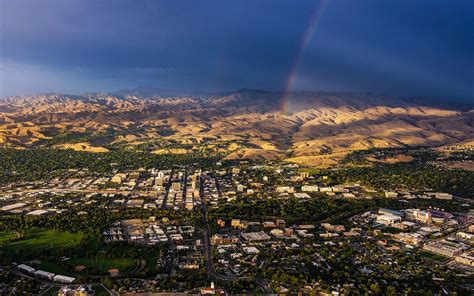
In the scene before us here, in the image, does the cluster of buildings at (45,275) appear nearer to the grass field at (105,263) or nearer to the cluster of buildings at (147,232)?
the grass field at (105,263)

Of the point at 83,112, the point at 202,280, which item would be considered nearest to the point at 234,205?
the point at 202,280

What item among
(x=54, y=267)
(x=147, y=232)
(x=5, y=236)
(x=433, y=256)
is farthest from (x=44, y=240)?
(x=433, y=256)

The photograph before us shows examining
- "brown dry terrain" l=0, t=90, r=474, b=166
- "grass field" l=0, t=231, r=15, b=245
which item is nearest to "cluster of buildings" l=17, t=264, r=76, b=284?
"grass field" l=0, t=231, r=15, b=245

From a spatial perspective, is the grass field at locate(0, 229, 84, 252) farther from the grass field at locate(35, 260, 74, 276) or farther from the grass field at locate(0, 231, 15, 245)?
the grass field at locate(35, 260, 74, 276)

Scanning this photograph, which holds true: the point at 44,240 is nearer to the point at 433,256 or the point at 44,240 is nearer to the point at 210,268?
the point at 210,268

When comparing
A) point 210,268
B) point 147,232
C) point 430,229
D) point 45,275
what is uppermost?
point 430,229

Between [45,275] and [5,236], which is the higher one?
[45,275]

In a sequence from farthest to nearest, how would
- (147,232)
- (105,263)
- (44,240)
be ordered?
(147,232) < (44,240) < (105,263)
